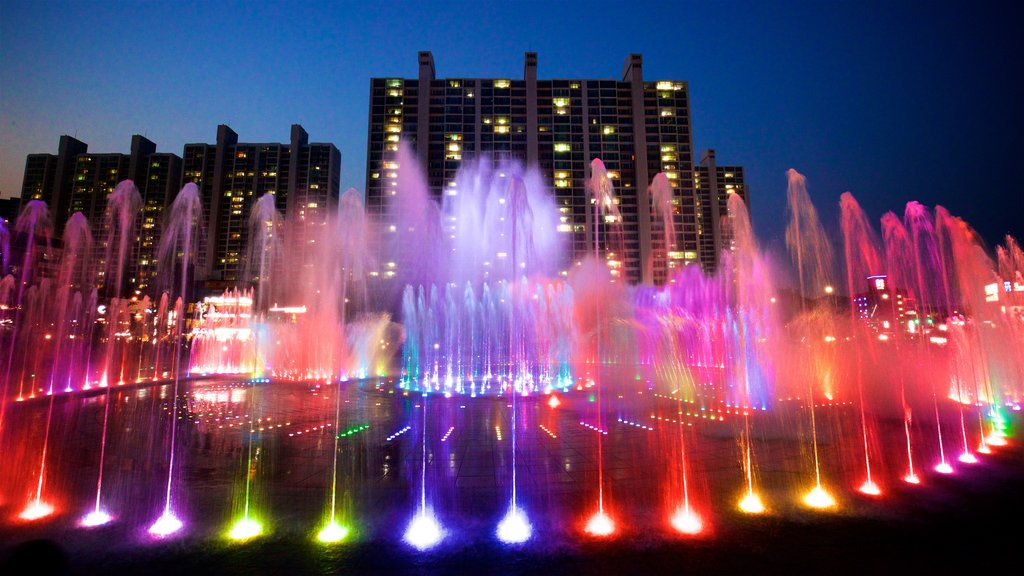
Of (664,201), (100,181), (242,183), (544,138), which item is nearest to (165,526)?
(664,201)

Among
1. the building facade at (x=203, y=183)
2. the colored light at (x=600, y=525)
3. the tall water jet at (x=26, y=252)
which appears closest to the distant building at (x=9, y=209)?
the tall water jet at (x=26, y=252)

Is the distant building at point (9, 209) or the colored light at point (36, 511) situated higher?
the distant building at point (9, 209)

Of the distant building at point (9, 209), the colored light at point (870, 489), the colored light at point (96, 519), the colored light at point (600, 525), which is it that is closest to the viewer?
the colored light at point (600, 525)

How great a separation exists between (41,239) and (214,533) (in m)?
81.8

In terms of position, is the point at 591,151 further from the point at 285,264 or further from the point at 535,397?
the point at 535,397

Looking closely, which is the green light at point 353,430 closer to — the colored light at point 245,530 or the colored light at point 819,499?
the colored light at point 245,530

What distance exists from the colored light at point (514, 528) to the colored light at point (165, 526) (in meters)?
3.85

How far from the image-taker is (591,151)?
8356cm

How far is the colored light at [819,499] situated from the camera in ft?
20.9

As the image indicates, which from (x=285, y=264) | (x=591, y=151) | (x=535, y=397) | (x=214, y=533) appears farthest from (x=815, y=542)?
(x=285, y=264)

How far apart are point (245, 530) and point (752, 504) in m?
6.38

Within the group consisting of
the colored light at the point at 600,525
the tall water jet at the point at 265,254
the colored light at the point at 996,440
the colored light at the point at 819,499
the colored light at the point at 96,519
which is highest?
the tall water jet at the point at 265,254

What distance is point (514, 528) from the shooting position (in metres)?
5.63

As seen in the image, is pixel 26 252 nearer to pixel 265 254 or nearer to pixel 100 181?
pixel 265 254
